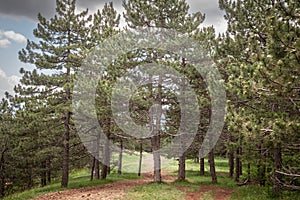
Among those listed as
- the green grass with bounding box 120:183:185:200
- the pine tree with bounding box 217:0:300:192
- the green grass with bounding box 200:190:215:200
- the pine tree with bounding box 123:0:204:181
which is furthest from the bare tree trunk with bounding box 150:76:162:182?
the pine tree with bounding box 217:0:300:192

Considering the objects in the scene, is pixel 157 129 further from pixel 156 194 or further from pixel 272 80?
pixel 272 80

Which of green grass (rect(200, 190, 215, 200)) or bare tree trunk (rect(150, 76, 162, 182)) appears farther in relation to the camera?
bare tree trunk (rect(150, 76, 162, 182))

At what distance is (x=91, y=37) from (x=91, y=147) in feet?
35.3

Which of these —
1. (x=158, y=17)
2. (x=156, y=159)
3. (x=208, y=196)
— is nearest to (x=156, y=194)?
(x=208, y=196)

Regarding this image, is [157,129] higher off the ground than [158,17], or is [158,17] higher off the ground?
[158,17]

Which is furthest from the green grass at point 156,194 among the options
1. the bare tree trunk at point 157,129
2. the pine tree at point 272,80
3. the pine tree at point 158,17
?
the pine tree at point 272,80

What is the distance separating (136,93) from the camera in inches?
657

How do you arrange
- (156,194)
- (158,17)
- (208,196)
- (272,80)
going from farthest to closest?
(158,17), (208,196), (156,194), (272,80)

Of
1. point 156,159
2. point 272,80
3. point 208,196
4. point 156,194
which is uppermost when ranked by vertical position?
point 272,80

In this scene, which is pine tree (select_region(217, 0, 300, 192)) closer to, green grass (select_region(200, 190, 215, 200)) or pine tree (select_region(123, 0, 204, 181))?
green grass (select_region(200, 190, 215, 200))

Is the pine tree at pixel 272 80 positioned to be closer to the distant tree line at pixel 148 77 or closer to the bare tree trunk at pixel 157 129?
the distant tree line at pixel 148 77

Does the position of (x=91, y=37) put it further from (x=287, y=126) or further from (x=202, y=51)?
(x=287, y=126)

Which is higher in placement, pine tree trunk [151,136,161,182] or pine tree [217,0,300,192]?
pine tree [217,0,300,192]

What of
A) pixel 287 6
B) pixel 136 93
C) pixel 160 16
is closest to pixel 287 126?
pixel 287 6
